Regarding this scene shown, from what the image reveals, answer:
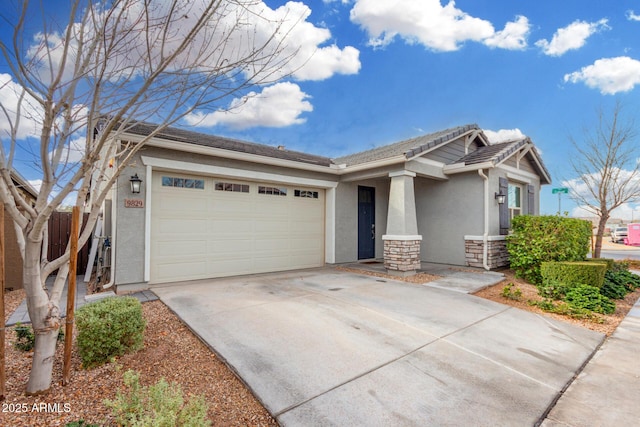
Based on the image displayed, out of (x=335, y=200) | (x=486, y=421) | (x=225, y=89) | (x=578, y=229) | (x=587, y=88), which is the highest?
(x=587, y=88)

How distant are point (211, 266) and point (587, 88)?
1328cm

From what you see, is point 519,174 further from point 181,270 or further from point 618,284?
point 181,270

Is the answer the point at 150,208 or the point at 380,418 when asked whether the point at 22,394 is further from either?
the point at 150,208

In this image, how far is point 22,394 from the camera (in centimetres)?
239

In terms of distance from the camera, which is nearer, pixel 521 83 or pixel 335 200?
pixel 335 200

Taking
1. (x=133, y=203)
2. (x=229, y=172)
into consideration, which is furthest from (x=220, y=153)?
(x=133, y=203)

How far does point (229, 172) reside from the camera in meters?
7.05

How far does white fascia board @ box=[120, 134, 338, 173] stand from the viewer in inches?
232

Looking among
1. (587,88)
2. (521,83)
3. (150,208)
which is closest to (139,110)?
(150,208)

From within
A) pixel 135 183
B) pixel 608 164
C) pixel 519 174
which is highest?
pixel 608 164

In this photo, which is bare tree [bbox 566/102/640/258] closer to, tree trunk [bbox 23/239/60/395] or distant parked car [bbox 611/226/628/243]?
tree trunk [bbox 23/239/60/395]

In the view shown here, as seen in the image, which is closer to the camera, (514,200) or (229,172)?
(229,172)

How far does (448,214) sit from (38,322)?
931 centimetres

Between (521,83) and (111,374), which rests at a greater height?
(521,83)
